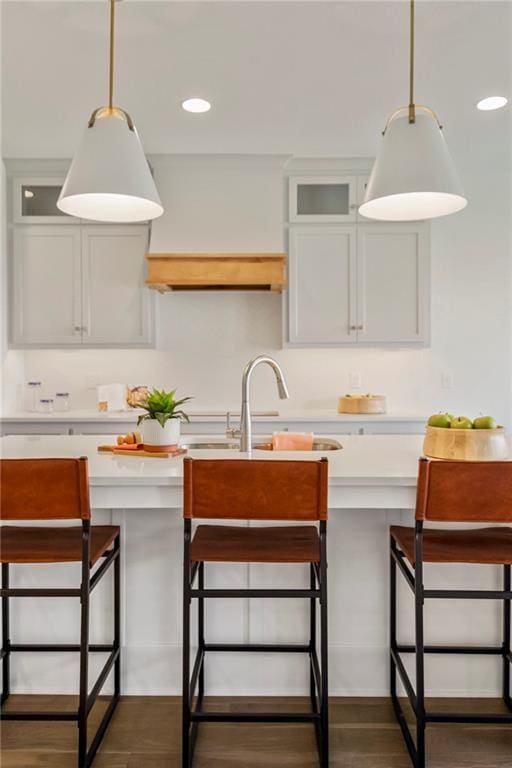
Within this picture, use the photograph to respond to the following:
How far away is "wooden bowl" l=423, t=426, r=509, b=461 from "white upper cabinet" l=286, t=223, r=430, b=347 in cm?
206

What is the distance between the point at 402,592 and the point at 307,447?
73cm

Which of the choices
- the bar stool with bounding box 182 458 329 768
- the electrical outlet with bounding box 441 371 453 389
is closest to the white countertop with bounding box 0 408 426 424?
the electrical outlet with bounding box 441 371 453 389

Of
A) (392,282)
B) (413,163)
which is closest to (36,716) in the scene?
(413,163)

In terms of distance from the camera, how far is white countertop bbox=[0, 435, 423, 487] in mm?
1625

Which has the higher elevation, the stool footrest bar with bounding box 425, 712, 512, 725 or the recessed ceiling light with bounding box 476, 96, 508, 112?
the recessed ceiling light with bounding box 476, 96, 508, 112

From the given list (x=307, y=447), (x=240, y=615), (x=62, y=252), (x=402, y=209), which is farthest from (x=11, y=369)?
(x=402, y=209)

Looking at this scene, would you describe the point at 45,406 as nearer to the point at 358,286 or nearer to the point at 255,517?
the point at 358,286

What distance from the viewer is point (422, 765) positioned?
5.06ft

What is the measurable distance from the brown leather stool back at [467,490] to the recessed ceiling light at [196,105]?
2406 mm

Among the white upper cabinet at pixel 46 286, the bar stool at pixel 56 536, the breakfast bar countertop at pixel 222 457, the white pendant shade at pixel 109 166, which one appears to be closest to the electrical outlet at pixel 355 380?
the breakfast bar countertop at pixel 222 457

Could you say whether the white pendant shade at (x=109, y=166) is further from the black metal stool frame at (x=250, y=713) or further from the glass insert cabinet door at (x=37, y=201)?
the glass insert cabinet door at (x=37, y=201)

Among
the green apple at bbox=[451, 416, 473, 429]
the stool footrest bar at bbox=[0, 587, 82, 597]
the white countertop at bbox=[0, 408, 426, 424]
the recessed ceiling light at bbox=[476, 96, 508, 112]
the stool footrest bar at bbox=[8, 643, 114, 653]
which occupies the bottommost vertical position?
the stool footrest bar at bbox=[8, 643, 114, 653]

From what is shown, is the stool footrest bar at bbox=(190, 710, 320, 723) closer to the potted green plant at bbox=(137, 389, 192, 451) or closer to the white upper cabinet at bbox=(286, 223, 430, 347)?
the potted green plant at bbox=(137, 389, 192, 451)

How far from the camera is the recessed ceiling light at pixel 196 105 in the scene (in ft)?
9.61
